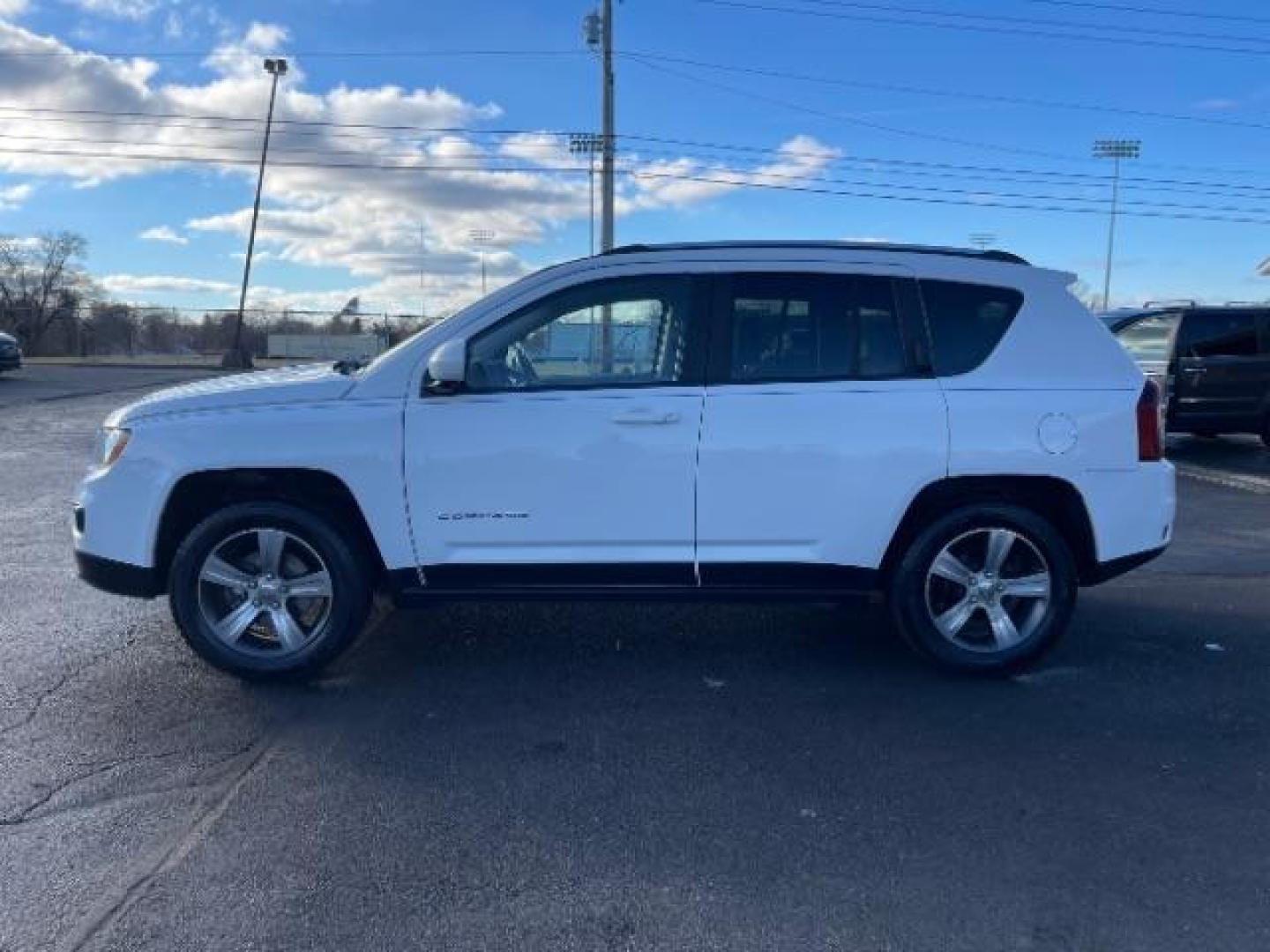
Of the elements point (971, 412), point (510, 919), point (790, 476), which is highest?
point (971, 412)

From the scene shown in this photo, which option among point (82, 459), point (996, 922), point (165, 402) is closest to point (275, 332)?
point (82, 459)

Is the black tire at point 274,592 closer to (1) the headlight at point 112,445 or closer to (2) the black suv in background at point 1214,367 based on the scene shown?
(1) the headlight at point 112,445

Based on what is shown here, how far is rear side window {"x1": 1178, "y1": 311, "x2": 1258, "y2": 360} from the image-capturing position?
1238cm

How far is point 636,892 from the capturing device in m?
2.98

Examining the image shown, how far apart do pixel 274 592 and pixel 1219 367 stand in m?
11.9

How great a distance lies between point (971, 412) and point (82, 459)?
10890mm

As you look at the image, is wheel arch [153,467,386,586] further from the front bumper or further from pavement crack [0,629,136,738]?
pavement crack [0,629,136,738]

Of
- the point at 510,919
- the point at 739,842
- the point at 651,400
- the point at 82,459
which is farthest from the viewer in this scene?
the point at 82,459

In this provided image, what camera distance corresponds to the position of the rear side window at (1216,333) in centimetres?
1238

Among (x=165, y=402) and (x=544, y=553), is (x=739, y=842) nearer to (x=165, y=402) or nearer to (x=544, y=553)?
(x=544, y=553)

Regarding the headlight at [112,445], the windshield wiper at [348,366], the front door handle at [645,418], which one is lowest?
the headlight at [112,445]

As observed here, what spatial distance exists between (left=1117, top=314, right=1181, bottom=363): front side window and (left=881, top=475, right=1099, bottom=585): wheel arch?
29.2ft

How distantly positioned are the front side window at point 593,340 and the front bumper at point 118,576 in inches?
66.7

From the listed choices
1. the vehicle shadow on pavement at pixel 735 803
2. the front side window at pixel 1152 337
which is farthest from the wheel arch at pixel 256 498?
the front side window at pixel 1152 337
